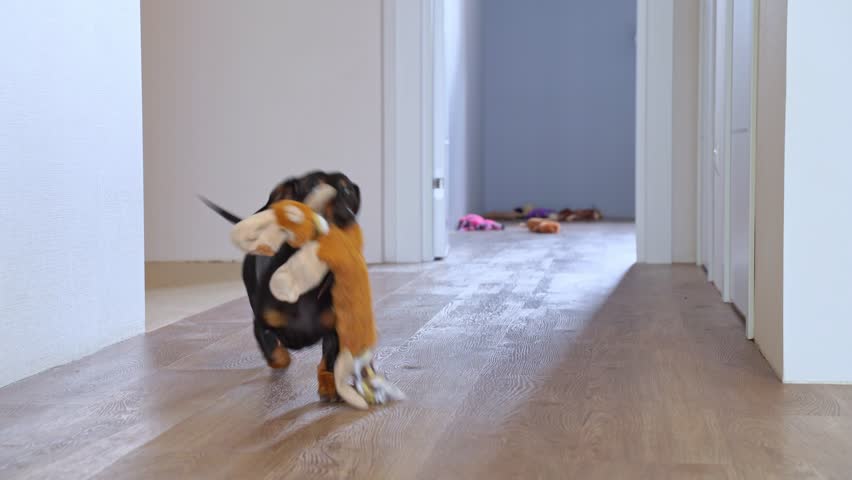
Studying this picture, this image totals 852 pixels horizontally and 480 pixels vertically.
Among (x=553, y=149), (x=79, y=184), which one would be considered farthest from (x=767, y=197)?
(x=553, y=149)

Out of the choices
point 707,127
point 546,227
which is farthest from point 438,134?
point 546,227

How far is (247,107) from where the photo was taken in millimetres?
5188

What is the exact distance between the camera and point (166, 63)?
5199 mm

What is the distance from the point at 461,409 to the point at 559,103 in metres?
7.87

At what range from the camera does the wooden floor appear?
5.69 feet

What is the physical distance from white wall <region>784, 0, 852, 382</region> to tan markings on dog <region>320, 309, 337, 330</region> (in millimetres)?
1000

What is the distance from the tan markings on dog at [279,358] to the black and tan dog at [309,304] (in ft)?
0.54

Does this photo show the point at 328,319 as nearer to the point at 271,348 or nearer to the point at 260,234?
the point at 260,234

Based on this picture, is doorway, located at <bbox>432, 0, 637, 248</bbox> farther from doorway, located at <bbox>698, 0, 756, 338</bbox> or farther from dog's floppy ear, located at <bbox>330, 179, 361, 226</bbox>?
dog's floppy ear, located at <bbox>330, 179, 361, 226</bbox>

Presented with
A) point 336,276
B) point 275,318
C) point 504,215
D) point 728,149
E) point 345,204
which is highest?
point 728,149

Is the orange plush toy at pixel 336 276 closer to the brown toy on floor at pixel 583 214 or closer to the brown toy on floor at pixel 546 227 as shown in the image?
the brown toy on floor at pixel 546 227

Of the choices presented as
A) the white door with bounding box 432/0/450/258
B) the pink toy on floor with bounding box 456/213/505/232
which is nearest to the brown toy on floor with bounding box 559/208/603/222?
the pink toy on floor with bounding box 456/213/505/232

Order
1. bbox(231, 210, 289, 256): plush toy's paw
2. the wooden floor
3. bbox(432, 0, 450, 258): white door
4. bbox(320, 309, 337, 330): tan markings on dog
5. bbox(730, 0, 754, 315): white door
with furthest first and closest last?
bbox(432, 0, 450, 258): white door → bbox(730, 0, 754, 315): white door → bbox(320, 309, 337, 330): tan markings on dog → bbox(231, 210, 289, 256): plush toy's paw → the wooden floor

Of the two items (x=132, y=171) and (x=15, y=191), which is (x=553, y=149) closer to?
(x=132, y=171)
